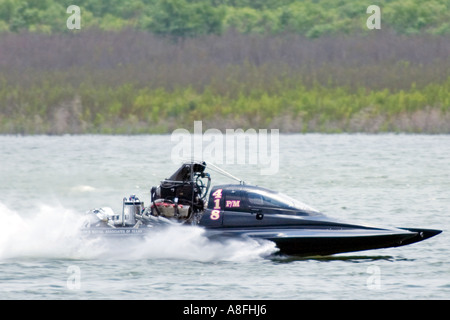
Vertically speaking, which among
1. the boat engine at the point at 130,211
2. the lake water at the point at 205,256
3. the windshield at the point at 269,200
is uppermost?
the windshield at the point at 269,200

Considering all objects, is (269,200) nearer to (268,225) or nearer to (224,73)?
(268,225)

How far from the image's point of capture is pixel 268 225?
19.1m

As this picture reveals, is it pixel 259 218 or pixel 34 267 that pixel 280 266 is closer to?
pixel 259 218

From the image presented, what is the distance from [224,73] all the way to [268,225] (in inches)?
1217

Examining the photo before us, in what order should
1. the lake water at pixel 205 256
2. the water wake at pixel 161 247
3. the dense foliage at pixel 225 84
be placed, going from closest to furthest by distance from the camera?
the lake water at pixel 205 256
the water wake at pixel 161 247
the dense foliage at pixel 225 84

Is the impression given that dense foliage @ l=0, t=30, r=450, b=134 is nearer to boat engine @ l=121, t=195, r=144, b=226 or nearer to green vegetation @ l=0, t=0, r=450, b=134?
green vegetation @ l=0, t=0, r=450, b=134

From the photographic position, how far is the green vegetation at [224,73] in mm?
45406

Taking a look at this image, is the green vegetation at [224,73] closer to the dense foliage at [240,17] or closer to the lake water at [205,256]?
the dense foliage at [240,17]

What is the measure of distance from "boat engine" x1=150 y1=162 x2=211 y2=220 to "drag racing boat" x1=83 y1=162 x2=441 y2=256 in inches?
1.4

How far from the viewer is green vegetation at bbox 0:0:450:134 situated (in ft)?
149

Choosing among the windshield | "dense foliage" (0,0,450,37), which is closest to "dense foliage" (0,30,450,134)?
"dense foliage" (0,0,450,37)

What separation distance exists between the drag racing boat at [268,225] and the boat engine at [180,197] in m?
0.04

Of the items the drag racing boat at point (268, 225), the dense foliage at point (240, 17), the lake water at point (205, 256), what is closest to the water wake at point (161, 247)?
the lake water at point (205, 256)

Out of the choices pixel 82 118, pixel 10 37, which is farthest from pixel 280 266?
pixel 10 37
